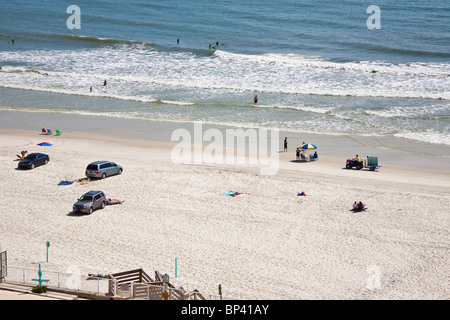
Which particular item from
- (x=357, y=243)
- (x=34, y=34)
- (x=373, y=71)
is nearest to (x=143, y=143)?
(x=357, y=243)

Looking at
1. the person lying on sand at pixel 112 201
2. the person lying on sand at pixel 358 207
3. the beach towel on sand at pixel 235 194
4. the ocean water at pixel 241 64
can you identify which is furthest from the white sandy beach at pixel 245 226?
the ocean water at pixel 241 64

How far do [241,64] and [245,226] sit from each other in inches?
1604

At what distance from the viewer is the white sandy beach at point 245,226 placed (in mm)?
23844

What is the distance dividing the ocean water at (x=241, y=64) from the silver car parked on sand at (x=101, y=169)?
14328 mm

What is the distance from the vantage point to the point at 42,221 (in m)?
29.1

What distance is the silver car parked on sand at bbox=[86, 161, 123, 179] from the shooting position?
35.0 meters

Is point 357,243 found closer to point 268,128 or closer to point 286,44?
point 268,128

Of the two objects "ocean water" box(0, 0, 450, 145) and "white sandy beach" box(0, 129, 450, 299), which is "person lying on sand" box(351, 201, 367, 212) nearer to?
"white sandy beach" box(0, 129, 450, 299)

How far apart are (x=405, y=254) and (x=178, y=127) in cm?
2465

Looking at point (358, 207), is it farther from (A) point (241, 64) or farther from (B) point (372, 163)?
(A) point (241, 64)

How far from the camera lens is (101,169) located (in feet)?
115

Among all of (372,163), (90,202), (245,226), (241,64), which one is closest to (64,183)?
(90,202)

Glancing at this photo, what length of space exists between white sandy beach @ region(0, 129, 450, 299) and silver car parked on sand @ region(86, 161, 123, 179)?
0.54m

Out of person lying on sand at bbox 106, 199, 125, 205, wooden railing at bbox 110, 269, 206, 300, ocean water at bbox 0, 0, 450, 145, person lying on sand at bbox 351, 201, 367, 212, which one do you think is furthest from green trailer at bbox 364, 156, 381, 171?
wooden railing at bbox 110, 269, 206, 300
